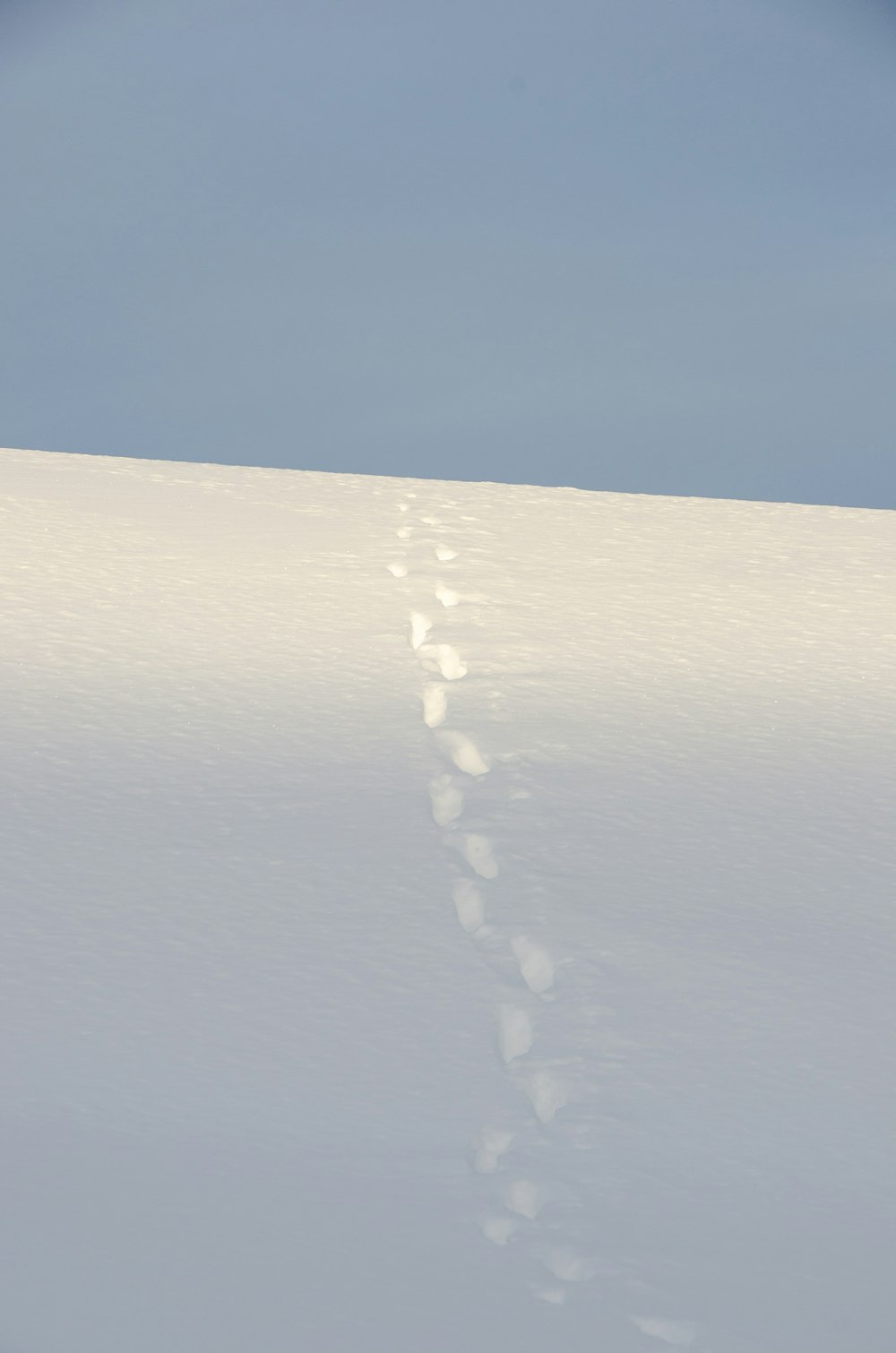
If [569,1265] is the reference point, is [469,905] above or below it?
above

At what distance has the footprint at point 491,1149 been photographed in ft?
1.98

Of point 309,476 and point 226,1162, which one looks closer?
point 226,1162

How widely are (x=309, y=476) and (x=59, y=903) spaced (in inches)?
44.4

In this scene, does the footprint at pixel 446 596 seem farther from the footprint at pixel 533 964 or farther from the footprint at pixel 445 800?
the footprint at pixel 533 964

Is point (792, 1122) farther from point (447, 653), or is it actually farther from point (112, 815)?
point (447, 653)

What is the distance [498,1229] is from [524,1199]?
2 cm

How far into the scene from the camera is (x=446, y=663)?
1169mm

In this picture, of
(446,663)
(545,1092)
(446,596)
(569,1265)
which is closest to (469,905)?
(545,1092)

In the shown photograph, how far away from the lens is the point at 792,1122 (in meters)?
0.63

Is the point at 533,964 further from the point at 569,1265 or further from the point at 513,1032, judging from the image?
the point at 569,1265

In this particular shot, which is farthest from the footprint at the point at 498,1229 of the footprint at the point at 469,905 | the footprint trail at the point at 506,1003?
the footprint at the point at 469,905

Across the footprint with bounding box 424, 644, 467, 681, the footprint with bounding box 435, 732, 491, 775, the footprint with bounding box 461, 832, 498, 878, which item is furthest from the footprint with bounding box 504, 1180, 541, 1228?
the footprint with bounding box 424, 644, 467, 681

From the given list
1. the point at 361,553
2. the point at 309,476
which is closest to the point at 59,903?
the point at 361,553

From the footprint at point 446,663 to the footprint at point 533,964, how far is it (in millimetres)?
392
